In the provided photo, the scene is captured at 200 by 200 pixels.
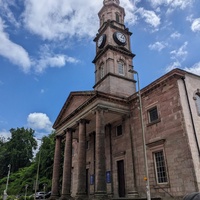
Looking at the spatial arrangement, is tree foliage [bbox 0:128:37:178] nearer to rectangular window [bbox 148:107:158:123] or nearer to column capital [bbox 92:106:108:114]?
column capital [bbox 92:106:108:114]

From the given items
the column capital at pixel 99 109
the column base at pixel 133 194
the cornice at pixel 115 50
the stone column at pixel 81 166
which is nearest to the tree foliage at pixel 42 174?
the stone column at pixel 81 166

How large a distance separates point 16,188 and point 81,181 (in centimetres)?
3299

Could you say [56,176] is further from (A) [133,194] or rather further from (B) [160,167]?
(B) [160,167]

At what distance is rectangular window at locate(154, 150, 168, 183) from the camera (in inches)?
636

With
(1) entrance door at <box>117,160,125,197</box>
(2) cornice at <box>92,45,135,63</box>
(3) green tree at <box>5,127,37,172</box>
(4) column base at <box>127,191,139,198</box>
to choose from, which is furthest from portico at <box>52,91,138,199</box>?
(3) green tree at <box>5,127,37,172</box>

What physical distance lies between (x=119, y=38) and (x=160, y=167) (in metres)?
18.1

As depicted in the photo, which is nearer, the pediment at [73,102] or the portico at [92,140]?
the portico at [92,140]

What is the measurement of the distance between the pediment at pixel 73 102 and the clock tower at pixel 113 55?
3.22 meters

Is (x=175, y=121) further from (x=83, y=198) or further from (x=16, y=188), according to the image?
(x=16, y=188)

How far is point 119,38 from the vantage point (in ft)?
92.6

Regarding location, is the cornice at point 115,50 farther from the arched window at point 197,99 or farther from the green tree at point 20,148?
the green tree at point 20,148

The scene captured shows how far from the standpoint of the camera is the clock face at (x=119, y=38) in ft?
91.5

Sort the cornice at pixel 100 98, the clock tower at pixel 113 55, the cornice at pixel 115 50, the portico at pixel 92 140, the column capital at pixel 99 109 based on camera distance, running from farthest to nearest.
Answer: the cornice at pixel 115 50, the clock tower at pixel 113 55, the cornice at pixel 100 98, the column capital at pixel 99 109, the portico at pixel 92 140

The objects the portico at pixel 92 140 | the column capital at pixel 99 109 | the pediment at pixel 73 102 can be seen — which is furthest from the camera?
the pediment at pixel 73 102
